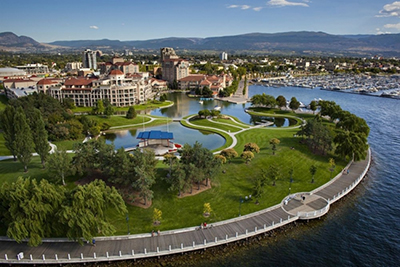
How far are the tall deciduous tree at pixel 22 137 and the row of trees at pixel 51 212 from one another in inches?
532

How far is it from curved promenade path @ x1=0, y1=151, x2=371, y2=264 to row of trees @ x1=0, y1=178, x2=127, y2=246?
4.42 ft

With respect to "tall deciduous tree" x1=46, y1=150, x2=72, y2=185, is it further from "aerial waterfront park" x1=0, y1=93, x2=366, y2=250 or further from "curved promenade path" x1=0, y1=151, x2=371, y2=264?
"curved promenade path" x1=0, y1=151, x2=371, y2=264

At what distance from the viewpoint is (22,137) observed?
4328cm

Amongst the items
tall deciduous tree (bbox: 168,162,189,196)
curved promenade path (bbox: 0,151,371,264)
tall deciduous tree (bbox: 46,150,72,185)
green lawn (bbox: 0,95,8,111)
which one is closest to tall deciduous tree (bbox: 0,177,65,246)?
curved promenade path (bbox: 0,151,371,264)

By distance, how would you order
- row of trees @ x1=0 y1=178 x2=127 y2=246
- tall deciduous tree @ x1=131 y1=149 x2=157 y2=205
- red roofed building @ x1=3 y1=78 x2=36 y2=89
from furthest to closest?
red roofed building @ x1=3 y1=78 x2=36 y2=89
tall deciduous tree @ x1=131 y1=149 x2=157 y2=205
row of trees @ x1=0 y1=178 x2=127 y2=246

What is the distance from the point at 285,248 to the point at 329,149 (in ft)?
101

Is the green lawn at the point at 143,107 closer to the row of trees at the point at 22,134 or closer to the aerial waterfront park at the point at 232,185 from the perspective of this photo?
the aerial waterfront park at the point at 232,185

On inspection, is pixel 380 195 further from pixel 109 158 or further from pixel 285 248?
pixel 109 158

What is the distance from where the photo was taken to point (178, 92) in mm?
165250

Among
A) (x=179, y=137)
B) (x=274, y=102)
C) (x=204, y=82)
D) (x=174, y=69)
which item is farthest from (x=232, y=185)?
(x=174, y=69)

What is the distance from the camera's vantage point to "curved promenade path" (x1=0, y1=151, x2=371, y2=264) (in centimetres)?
2962

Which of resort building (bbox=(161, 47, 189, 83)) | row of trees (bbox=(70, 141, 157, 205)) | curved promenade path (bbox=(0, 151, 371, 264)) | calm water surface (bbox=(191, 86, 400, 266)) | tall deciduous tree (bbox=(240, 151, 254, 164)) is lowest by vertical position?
calm water surface (bbox=(191, 86, 400, 266))

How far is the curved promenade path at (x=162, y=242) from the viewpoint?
97.2 ft

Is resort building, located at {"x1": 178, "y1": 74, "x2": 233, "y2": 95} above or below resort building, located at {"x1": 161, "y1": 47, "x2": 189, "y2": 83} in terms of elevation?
below
